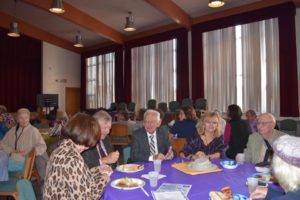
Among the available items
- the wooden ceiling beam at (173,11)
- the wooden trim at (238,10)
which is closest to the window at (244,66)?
the wooden trim at (238,10)

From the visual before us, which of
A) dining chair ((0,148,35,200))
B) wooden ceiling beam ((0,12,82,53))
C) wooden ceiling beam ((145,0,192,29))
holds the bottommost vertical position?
dining chair ((0,148,35,200))

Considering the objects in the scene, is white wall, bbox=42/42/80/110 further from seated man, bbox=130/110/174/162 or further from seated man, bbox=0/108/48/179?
seated man, bbox=130/110/174/162

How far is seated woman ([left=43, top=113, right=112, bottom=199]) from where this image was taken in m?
1.78

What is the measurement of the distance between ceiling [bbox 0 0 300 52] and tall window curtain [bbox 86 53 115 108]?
1.05 m

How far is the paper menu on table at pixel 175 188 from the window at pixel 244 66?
7205 millimetres

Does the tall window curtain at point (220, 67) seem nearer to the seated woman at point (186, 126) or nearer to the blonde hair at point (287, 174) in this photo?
the seated woman at point (186, 126)

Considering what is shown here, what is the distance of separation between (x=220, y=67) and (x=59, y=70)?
878 cm

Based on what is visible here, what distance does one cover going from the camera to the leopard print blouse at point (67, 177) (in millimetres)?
1777

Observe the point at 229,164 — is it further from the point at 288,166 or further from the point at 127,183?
the point at 288,166

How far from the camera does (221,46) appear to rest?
982 cm

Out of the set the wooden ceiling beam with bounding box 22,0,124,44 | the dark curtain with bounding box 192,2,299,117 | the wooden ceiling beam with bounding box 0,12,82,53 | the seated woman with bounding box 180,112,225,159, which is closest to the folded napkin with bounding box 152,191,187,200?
the seated woman with bounding box 180,112,225,159

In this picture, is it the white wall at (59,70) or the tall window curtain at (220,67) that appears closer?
the tall window curtain at (220,67)

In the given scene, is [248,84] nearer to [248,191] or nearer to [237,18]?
[237,18]

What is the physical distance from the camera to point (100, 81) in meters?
14.8
